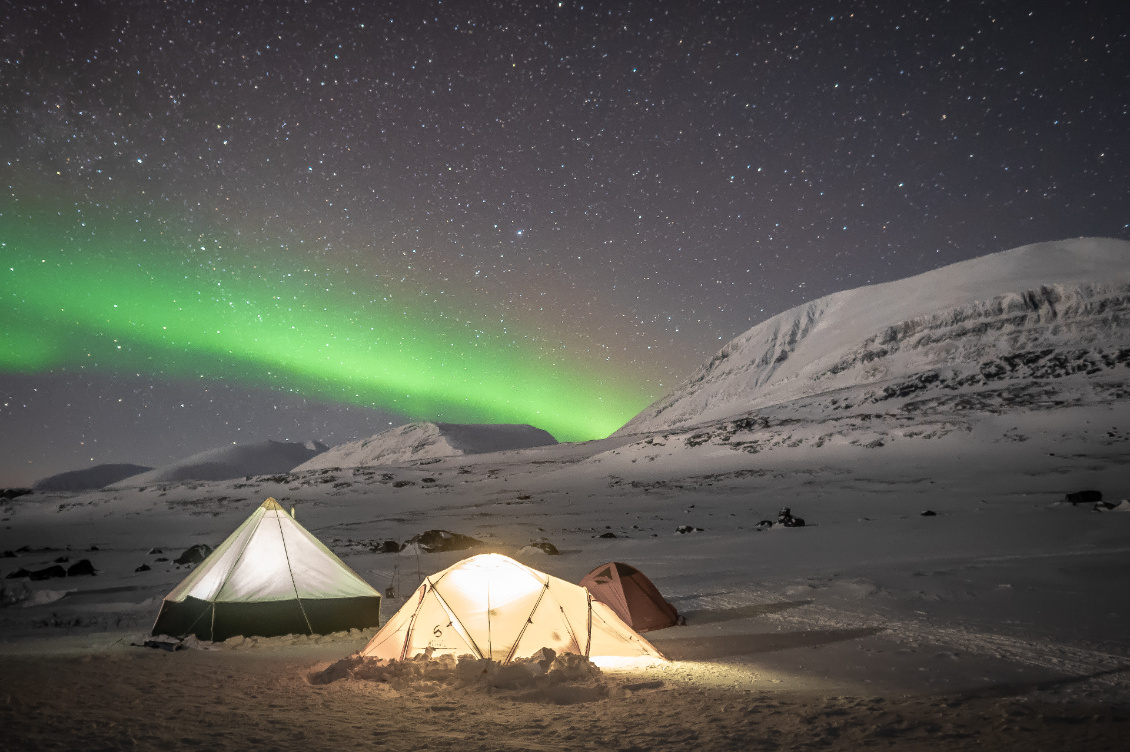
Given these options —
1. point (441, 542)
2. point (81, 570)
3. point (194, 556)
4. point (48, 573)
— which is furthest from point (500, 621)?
point (81, 570)

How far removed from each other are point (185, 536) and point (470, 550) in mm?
21500

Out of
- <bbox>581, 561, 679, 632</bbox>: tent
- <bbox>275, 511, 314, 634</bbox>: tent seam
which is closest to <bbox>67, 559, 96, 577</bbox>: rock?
<bbox>275, 511, 314, 634</bbox>: tent seam

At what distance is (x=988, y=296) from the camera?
362ft

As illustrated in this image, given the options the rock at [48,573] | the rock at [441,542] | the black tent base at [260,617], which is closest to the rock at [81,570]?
the rock at [48,573]

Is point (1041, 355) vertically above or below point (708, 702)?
above

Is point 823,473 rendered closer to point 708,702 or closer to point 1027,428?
point 1027,428

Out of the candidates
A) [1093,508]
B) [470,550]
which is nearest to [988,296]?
[1093,508]

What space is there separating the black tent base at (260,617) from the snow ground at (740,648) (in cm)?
39

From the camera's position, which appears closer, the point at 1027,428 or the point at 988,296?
the point at 1027,428

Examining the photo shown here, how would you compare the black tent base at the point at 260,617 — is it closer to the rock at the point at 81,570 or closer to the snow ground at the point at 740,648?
the snow ground at the point at 740,648

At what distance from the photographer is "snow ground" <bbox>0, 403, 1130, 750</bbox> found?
6555 millimetres

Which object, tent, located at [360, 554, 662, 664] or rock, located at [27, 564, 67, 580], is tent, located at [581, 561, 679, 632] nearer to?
tent, located at [360, 554, 662, 664]

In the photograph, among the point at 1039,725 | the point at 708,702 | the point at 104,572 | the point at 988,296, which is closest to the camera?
the point at 1039,725

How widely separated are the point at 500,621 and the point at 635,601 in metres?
3.62
